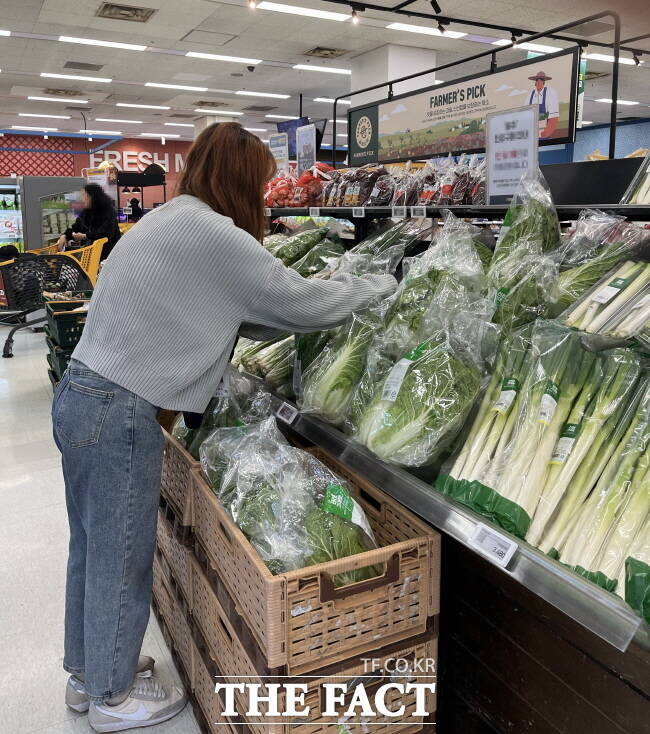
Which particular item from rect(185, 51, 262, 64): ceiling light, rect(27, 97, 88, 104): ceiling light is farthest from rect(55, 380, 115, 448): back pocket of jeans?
rect(27, 97, 88, 104): ceiling light

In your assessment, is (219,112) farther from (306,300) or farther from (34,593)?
(306,300)

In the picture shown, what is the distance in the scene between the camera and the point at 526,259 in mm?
1819

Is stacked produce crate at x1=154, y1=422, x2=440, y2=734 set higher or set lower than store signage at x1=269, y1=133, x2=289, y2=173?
lower

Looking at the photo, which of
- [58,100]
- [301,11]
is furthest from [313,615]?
[58,100]

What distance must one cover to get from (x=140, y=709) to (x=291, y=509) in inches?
34.8

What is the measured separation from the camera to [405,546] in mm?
1544

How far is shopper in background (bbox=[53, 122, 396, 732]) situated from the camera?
5.41 ft

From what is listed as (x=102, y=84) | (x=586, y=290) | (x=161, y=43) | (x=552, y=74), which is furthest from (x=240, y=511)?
(x=102, y=84)

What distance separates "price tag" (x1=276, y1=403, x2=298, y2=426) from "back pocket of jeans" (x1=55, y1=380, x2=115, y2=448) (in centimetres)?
57

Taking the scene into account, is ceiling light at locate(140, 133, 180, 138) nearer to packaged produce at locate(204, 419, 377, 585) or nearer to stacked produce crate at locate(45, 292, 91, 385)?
stacked produce crate at locate(45, 292, 91, 385)

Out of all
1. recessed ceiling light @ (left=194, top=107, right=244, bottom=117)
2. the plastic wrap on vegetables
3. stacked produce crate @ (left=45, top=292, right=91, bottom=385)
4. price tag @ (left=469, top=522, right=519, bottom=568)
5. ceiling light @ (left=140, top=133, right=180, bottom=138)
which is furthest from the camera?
ceiling light @ (left=140, top=133, right=180, bottom=138)

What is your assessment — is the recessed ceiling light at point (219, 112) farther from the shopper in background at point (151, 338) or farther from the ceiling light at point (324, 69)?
the shopper in background at point (151, 338)

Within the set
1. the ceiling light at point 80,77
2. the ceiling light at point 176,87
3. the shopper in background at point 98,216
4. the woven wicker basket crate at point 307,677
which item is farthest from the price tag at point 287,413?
the ceiling light at point 176,87

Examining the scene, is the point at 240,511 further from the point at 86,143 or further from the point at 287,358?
the point at 86,143
